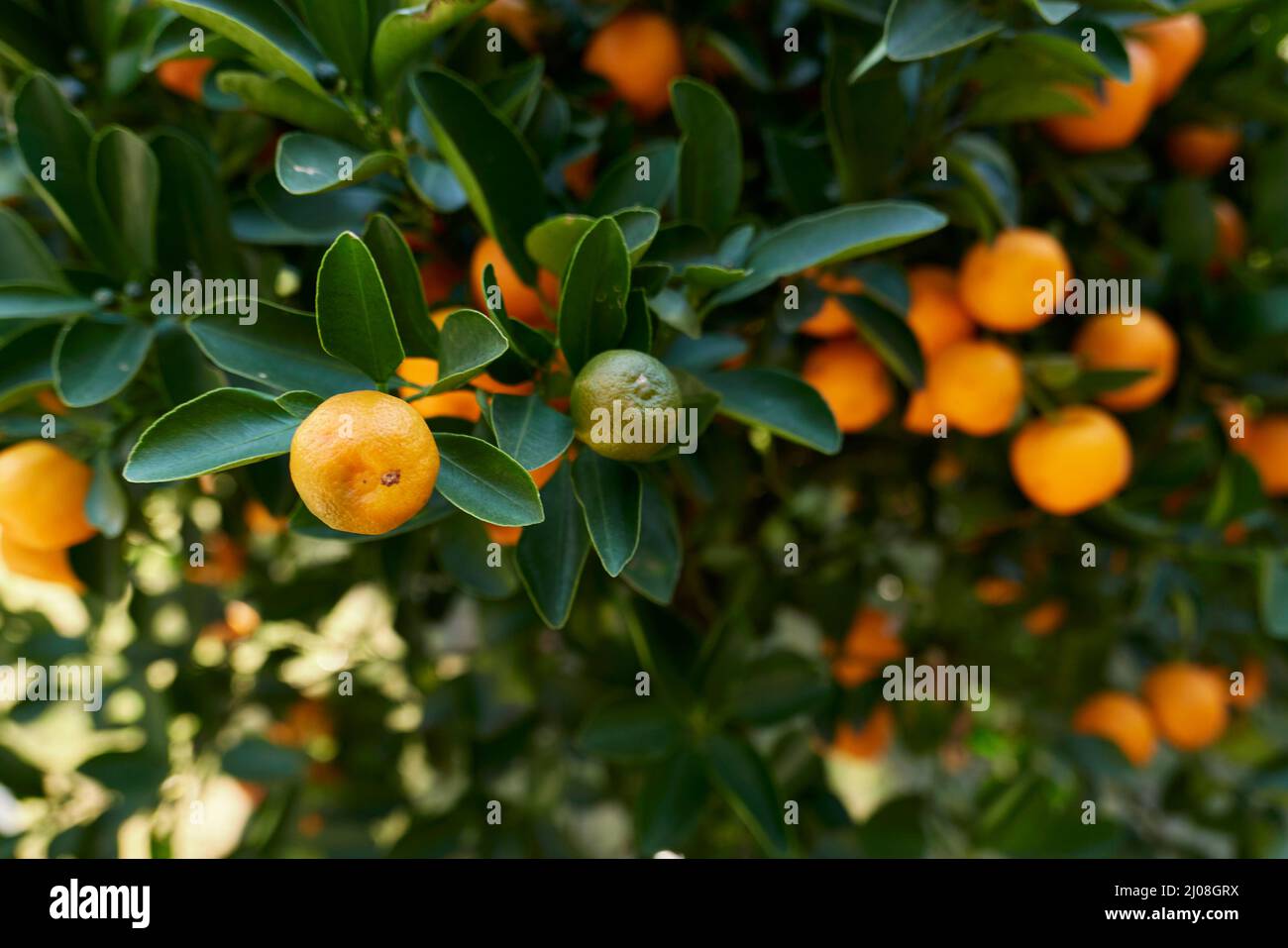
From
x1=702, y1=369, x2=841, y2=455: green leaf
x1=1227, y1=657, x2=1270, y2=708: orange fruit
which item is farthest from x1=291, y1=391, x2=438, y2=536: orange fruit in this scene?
x1=1227, y1=657, x2=1270, y2=708: orange fruit

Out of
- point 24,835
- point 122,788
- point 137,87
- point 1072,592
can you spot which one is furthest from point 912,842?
point 137,87

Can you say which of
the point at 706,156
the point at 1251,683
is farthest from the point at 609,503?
the point at 1251,683

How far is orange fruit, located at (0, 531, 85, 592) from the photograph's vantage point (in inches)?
32.5

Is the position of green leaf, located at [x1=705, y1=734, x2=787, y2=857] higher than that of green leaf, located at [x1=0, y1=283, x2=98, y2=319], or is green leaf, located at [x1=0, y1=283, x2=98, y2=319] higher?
green leaf, located at [x1=0, y1=283, x2=98, y2=319]

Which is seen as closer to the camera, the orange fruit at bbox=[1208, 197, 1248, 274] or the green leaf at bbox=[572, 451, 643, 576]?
the green leaf at bbox=[572, 451, 643, 576]

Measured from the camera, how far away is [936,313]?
2.93ft

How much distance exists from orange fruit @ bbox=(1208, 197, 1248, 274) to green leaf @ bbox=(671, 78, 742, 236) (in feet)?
2.10

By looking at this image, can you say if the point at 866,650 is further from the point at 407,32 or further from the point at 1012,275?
the point at 407,32

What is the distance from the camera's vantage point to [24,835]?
39.8 inches

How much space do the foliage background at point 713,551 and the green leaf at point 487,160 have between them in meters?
0.04

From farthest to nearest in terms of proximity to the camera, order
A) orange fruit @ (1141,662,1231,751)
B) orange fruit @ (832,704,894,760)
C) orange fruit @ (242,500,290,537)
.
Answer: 1. orange fruit @ (832,704,894,760)
2. orange fruit @ (1141,662,1231,751)
3. orange fruit @ (242,500,290,537)

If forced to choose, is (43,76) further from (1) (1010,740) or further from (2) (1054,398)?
(1) (1010,740)

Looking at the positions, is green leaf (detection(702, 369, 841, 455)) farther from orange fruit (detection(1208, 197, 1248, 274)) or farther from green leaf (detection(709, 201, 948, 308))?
orange fruit (detection(1208, 197, 1248, 274))
